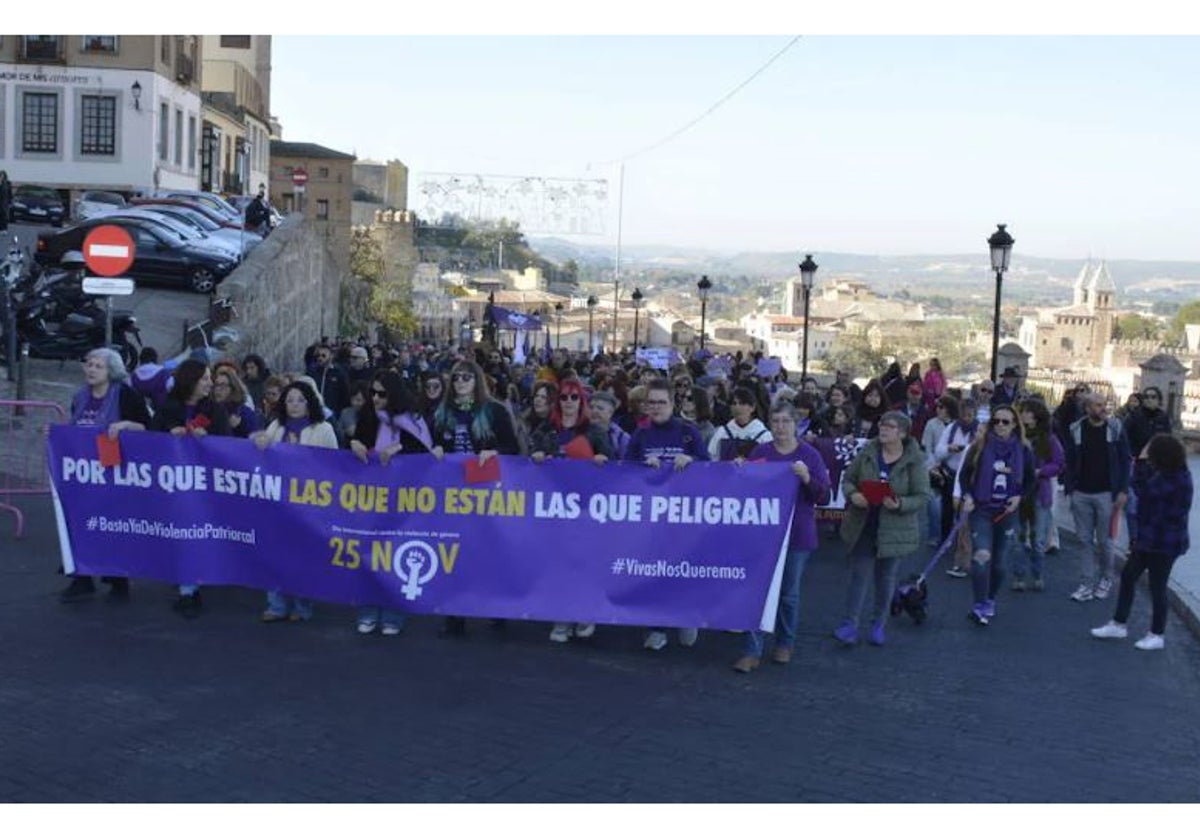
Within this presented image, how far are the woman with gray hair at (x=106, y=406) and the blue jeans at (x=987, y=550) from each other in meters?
5.68

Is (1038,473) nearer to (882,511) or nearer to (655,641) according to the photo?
(882,511)

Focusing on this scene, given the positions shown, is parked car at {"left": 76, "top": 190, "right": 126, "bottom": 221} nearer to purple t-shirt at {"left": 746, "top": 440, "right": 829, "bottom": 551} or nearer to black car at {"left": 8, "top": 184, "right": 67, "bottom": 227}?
black car at {"left": 8, "top": 184, "right": 67, "bottom": 227}

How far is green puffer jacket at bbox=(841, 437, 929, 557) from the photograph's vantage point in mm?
9664

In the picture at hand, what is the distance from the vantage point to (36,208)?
4281cm

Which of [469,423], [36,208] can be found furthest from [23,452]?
[36,208]

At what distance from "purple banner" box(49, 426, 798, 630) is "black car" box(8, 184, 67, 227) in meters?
35.0

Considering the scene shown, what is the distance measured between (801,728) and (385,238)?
11232 cm

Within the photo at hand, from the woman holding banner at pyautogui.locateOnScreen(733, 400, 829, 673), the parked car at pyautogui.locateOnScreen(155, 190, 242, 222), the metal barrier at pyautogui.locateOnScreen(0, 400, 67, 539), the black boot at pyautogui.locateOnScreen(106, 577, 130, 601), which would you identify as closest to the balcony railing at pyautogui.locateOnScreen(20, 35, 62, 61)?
the parked car at pyautogui.locateOnScreen(155, 190, 242, 222)

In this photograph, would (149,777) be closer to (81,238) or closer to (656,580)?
(656,580)

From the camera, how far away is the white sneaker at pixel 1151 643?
1015cm

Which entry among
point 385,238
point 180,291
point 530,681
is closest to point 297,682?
point 530,681

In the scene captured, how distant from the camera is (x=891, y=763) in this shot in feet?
23.5

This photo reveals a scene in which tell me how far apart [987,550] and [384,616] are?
13.7ft

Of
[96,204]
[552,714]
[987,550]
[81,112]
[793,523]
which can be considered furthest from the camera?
[81,112]
